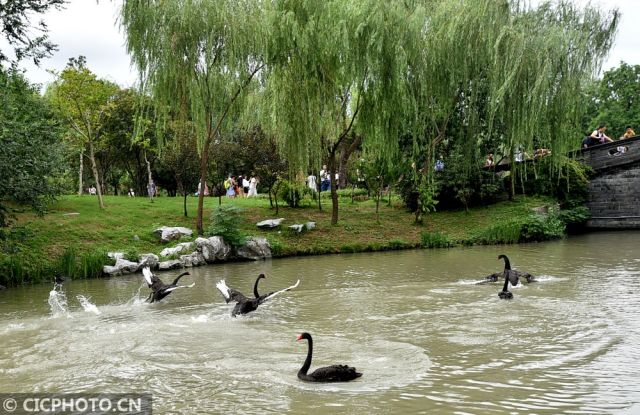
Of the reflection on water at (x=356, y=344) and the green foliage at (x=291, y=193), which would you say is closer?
the reflection on water at (x=356, y=344)

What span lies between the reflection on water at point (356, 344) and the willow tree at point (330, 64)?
7.82 meters

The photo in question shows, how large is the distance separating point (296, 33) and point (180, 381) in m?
15.5

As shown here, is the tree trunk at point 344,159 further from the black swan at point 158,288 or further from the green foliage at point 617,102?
the green foliage at point 617,102

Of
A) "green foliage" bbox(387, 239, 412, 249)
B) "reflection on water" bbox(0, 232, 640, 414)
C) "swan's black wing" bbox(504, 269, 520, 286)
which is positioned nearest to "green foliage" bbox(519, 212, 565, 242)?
"green foliage" bbox(387, 239, 412, 249)

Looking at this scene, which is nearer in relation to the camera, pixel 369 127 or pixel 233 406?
pixel 233 406

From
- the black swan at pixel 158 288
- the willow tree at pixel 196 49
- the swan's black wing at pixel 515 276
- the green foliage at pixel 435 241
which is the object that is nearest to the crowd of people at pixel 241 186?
the willow tree at pixel 196 49

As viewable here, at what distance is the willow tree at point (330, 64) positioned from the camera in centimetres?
2102

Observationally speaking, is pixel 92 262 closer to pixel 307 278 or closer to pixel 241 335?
pixel 307 278

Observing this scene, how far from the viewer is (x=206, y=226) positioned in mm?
22688

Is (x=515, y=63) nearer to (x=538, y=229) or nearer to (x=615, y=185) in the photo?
(x=538, y=229)

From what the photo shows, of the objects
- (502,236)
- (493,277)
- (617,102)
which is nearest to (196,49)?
(493,277)

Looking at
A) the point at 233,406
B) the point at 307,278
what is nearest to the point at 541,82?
the point at 307,278

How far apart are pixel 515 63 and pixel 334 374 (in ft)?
58.2

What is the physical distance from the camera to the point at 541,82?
2156cm
